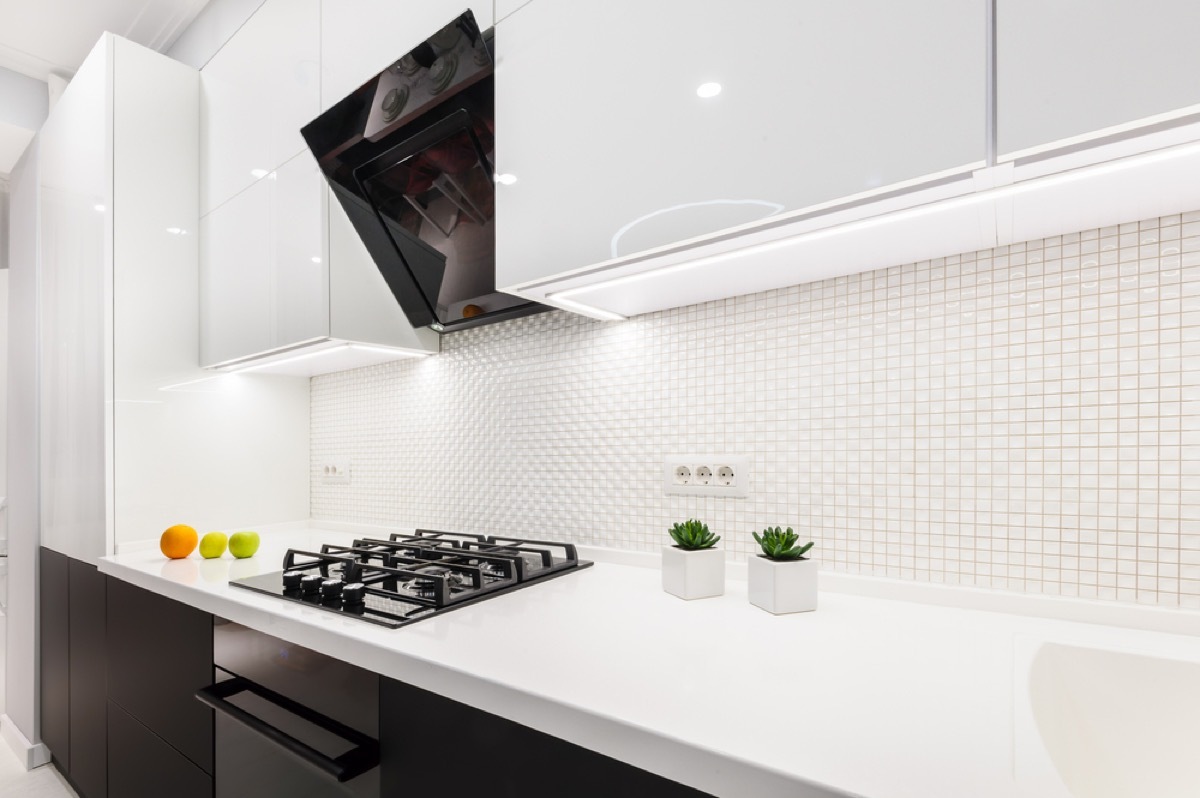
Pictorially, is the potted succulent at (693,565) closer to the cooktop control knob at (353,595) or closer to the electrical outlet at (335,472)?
the cooktop control knob at (353,595)

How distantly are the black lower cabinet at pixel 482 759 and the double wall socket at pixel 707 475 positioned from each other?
68 centimetres

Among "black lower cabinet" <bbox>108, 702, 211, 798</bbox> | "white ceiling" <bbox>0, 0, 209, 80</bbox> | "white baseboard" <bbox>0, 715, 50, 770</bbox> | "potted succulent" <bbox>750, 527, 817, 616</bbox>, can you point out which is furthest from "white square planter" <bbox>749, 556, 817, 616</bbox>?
"white baseboard" <bbox>0, 715, 50, 770</bbox>

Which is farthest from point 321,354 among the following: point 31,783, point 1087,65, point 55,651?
point 31,783

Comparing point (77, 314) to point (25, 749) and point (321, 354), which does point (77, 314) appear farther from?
point (25, 749)

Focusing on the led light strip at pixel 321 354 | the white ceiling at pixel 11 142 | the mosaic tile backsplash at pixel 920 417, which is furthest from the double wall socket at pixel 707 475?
the white ceiling at pixel 11 142

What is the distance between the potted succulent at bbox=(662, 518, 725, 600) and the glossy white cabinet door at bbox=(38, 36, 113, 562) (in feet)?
5.56

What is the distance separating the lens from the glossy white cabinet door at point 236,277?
1778 mm

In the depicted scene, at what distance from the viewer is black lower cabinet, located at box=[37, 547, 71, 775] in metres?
2.06

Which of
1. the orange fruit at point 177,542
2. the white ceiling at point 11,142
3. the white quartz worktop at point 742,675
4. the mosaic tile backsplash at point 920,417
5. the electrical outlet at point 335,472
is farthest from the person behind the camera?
the white ceiling at point 11,142

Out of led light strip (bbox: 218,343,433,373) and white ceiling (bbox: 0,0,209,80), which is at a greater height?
white ceiling (bbox: 0,0,209,80)

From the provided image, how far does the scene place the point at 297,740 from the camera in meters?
Result: 1.03

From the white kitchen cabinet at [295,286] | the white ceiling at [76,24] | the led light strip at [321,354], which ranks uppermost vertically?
the white ceiling at [76,24]

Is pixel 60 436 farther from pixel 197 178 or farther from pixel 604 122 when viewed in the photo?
pixel 604 122

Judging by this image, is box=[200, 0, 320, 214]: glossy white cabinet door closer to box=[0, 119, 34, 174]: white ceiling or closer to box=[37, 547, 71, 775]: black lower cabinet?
box=[37, 547, 71, 775]: black lower cabinet
